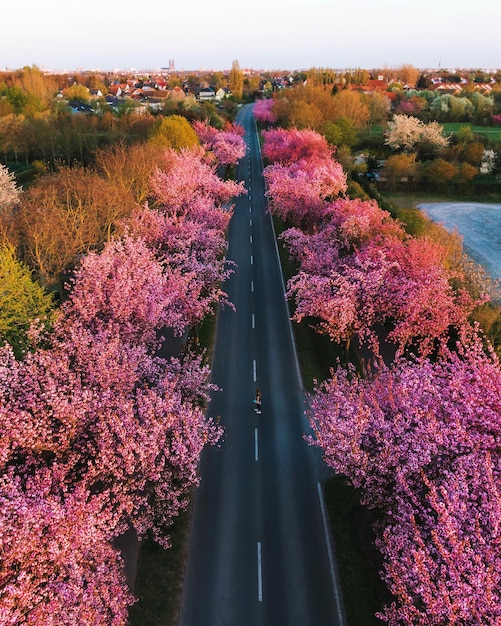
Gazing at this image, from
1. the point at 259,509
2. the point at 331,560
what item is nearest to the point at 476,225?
the point at 259,509

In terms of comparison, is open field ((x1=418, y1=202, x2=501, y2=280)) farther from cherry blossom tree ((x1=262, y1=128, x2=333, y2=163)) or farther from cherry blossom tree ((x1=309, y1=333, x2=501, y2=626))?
cherry blossom tree ((x1=309, y1=333, x2=501, y2=626))

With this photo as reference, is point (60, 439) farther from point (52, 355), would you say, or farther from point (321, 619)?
point (321, 619)

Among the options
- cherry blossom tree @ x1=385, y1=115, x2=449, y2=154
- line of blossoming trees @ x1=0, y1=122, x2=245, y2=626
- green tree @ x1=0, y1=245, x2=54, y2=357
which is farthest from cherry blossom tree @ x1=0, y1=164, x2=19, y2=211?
cherry blossom tree @ x1=385, y1=115, x2=449, y2=154

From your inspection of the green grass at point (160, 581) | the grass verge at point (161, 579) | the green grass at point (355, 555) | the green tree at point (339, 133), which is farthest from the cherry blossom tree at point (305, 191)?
the green grass at point (160, 581)

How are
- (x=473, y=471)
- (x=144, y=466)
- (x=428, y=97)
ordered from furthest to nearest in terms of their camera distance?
(x=428, y=97) < (x=144, y=466) < (x=473, y=471)

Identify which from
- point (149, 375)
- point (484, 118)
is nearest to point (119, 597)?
point (149, 375)
